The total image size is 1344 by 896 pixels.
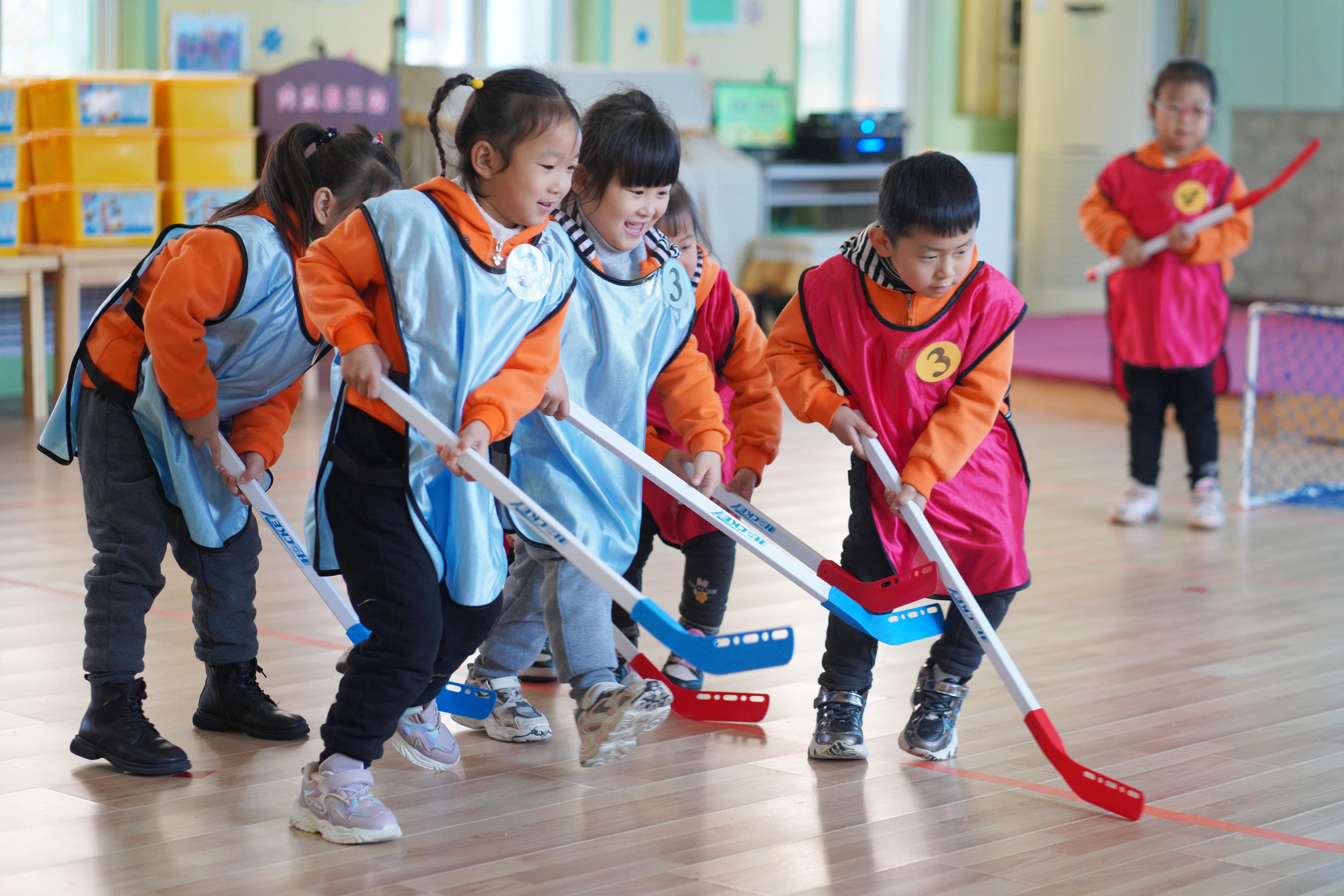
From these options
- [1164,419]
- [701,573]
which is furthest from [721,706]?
[1164,419]

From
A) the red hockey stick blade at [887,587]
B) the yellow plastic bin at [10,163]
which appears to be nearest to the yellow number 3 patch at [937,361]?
the red hockey stick blade at [887,587]

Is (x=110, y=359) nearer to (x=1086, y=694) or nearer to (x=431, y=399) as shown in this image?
(x=431, y=399)

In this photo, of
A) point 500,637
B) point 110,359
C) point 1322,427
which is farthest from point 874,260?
point 1322,427

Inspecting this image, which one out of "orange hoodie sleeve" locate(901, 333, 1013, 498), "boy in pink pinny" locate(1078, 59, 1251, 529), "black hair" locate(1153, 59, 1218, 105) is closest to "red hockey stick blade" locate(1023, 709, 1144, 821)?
"orange hoodie sleeve" locate(901, 333, 1013, 498)

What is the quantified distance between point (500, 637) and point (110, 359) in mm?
671

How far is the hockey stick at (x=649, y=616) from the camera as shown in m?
1.86

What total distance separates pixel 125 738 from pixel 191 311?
575mm

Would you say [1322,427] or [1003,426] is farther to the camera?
[1322,427]

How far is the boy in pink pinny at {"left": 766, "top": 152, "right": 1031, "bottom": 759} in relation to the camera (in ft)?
7.20

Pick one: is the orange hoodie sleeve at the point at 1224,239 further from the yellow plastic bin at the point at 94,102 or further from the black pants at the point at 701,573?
the yellow plastic bin at the point at 94,102

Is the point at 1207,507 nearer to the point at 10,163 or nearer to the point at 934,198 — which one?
the point at 934,198

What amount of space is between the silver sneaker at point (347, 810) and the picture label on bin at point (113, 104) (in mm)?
3981

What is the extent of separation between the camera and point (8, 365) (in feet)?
19.4

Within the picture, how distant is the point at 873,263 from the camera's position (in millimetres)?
2264
